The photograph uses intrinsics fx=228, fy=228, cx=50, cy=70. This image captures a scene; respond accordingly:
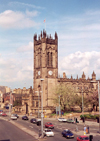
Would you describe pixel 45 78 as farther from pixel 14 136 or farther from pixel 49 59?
pixel 14 136

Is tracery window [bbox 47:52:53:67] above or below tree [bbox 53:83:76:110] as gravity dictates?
above

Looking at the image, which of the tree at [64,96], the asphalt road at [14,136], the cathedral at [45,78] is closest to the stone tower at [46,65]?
the cathedral at [45,78]

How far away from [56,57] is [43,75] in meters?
11.5

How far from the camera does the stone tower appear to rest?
4136 inches

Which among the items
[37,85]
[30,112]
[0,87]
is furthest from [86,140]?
[0,87]

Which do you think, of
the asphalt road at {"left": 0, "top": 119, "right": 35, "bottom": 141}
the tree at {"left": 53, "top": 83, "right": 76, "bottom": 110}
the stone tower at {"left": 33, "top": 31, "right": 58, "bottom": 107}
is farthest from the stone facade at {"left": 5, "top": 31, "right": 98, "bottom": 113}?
the asphalt road at {"left": 0, "top": 119, "right": 35, "bottom": 141}

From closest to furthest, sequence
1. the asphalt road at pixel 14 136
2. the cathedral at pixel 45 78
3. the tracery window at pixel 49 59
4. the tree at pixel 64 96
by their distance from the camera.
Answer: the asphalt road at pixel 14 136
the tree at pixel 64 96
the cathedral at pixel 45 78
the tracery window at pixel 49 59

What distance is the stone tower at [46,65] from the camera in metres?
105

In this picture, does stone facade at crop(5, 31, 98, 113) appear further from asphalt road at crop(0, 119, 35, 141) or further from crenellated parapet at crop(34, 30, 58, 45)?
asphalt road at crop(0, 119, 35, 141)

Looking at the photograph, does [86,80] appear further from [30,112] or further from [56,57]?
[30,112]

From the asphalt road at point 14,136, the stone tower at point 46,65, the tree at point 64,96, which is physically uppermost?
the stone tower at point 46,65

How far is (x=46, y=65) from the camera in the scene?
107375 millimetres

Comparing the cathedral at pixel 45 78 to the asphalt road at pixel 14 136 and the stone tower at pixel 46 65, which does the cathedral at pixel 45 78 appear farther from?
the asphalt road at pixel 14 136

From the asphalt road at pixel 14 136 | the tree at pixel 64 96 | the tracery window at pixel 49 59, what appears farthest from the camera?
the tracery window at pixel 49 59
